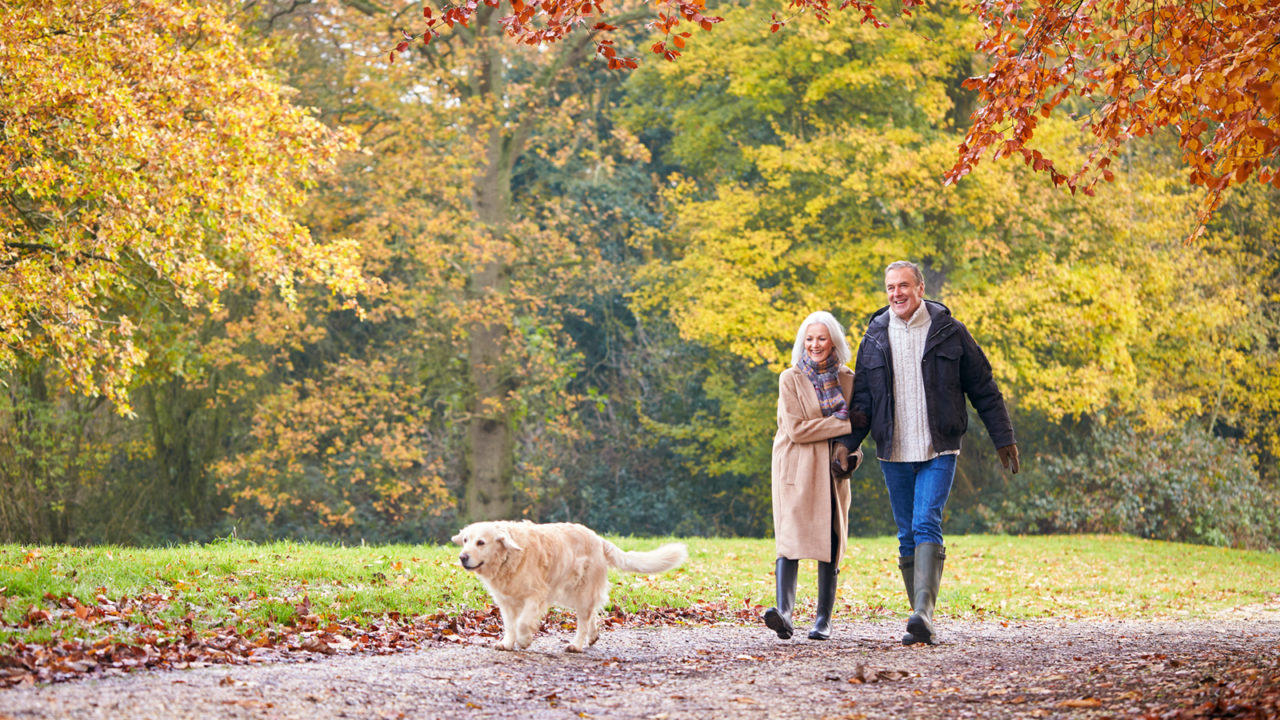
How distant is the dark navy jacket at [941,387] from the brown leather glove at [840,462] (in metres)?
0.07

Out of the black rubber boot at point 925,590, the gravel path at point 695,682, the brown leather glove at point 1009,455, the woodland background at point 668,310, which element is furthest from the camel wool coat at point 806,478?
the woodland background at point 668,310

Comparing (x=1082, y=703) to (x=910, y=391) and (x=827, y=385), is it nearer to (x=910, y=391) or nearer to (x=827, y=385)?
(x=910, y=391)

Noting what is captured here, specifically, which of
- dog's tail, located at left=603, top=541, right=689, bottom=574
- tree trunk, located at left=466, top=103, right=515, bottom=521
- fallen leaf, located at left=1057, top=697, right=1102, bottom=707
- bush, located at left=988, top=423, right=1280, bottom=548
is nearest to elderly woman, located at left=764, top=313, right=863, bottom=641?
dog's tail, located at left=603, top=541, right=689, bottom=574

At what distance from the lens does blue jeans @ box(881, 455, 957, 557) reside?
6445 mm

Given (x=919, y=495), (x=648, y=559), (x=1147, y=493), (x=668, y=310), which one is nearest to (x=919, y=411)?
(x=919, y=495)

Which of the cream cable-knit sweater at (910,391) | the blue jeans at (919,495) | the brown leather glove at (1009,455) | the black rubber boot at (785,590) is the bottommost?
the black rubber boot at (785,590)

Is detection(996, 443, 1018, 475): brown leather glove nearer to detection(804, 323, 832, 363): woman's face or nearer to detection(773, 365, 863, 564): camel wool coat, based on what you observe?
detection(773, 365, 863, 564): camel wool coat

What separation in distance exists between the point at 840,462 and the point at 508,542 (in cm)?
203

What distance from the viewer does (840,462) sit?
21.6ft

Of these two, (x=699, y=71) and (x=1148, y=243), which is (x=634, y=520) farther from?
(x=1148, y=243)

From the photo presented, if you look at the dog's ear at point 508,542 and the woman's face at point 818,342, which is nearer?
the dog's ear at point 508,542

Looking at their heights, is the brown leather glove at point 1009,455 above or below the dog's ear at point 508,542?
above

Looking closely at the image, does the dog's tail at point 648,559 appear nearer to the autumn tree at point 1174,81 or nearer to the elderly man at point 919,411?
the elderly man at point 919,411

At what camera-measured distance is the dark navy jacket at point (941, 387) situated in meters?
6.47
